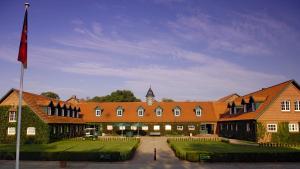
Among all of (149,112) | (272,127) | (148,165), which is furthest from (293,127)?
(149,112)

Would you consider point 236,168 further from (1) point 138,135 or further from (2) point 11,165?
(1) point 138,135

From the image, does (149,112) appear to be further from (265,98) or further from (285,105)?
(285,105)

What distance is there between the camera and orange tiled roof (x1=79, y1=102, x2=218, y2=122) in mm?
64250

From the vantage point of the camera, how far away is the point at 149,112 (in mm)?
66625

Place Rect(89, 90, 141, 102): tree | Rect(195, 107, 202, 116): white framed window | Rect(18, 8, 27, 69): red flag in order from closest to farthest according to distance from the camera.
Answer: Rect(18, 8, 27, 69): red flag
Rect(195, 107, 202, 116): white framed window
Rect(89, 90, 141, 102): tree

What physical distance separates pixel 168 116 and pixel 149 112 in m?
4.21

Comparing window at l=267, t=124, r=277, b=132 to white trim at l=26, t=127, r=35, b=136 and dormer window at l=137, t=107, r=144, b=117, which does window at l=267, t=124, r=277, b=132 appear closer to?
dormer window at l=137, t=107, r=144, b=117

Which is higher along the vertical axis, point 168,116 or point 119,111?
point 119,111

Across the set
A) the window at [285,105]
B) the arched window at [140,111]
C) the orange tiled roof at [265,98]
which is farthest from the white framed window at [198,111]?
the window at [285,105]

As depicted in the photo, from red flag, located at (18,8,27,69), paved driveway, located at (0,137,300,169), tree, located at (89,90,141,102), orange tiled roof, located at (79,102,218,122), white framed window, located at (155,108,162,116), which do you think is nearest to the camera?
red flag, located at (18,8,27,69)

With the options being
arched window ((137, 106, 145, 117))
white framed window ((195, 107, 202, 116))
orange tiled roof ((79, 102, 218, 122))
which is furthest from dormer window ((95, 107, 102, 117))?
white framed window ((195, 107, 202, 116))

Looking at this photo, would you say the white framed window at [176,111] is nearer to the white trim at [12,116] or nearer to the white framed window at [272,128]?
the white framed window at [272,128]

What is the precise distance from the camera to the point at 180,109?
65.8m

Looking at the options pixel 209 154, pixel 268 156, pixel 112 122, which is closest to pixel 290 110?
pixel 268 156
